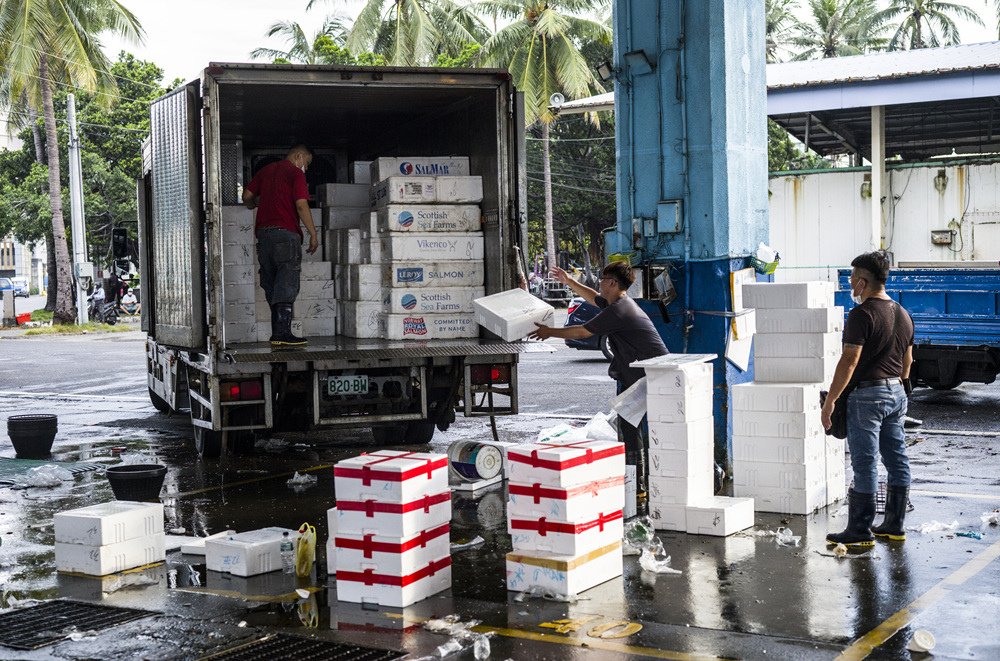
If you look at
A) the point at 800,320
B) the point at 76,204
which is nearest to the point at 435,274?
the point at 800,320

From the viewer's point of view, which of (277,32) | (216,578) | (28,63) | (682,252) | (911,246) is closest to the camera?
(216,578)

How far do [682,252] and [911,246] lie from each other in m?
10.5

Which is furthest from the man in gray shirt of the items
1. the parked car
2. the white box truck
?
the parked car

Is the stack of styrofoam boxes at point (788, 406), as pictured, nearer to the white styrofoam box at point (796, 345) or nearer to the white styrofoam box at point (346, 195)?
the white styrofoam box at point (796, 345)

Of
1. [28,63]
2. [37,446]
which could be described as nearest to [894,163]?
[37,446]

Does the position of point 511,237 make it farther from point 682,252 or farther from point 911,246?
point 911,246

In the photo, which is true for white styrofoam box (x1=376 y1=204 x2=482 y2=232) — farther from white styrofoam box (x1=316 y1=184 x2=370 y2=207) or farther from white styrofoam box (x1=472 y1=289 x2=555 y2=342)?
white styrofoam box (x1=472 y1=289 x2=555 y2=342)

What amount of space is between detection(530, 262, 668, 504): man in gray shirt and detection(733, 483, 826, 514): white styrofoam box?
0.81 meters

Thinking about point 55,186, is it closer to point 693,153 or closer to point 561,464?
point 693,153

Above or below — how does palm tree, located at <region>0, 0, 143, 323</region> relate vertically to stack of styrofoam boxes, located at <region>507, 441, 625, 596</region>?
above

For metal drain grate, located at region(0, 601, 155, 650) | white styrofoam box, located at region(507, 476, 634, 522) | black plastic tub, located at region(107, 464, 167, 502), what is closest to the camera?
metal drain grate, located at region(0, 601, 155, 650)

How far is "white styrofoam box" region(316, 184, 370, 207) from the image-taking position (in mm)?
11352

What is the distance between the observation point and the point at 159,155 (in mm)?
10539

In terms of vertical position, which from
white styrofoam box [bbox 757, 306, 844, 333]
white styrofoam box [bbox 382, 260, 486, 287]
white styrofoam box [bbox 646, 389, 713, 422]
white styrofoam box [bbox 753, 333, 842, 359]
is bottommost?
white styrofoam box [bbox 646, 389, 713, 422]
